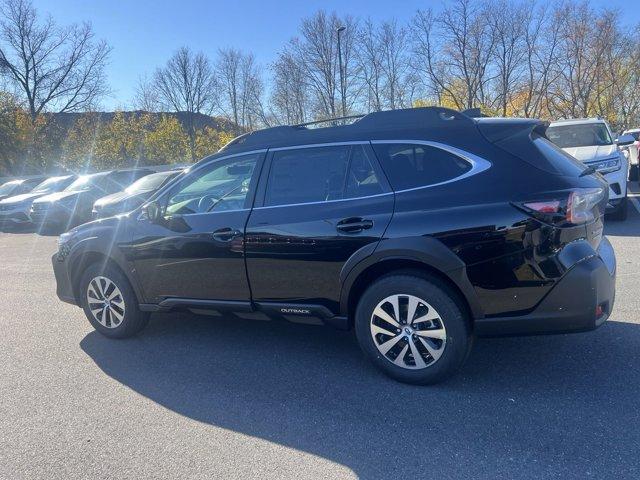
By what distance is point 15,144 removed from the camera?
1226 inches

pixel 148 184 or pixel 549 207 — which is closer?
pixel 549 207

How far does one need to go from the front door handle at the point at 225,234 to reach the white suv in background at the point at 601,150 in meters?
5.82

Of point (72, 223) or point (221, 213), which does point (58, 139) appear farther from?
point (221, 213)

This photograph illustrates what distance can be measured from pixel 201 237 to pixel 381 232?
59.3 inches

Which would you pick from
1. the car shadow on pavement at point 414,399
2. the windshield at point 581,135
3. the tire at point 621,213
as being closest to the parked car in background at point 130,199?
the car shadow on pavement at point 414,399

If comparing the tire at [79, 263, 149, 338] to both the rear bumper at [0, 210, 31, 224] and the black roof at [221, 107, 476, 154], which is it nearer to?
the black roof at [221, 107, 476, 154]

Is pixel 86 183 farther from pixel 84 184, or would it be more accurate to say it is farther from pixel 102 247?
pixel 102 247

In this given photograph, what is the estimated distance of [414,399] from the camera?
10.7 feet

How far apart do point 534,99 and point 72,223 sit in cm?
2958

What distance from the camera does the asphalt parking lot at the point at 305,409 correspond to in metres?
2.68

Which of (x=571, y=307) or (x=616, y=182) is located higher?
(x=616, y=182)

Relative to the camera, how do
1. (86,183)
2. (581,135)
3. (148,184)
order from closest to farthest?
(581,135), (148,184), (86,183)

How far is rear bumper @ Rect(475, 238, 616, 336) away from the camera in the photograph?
2.99m

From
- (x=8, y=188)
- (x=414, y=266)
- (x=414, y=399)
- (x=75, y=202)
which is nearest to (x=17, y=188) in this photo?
(x=8, y=188)
